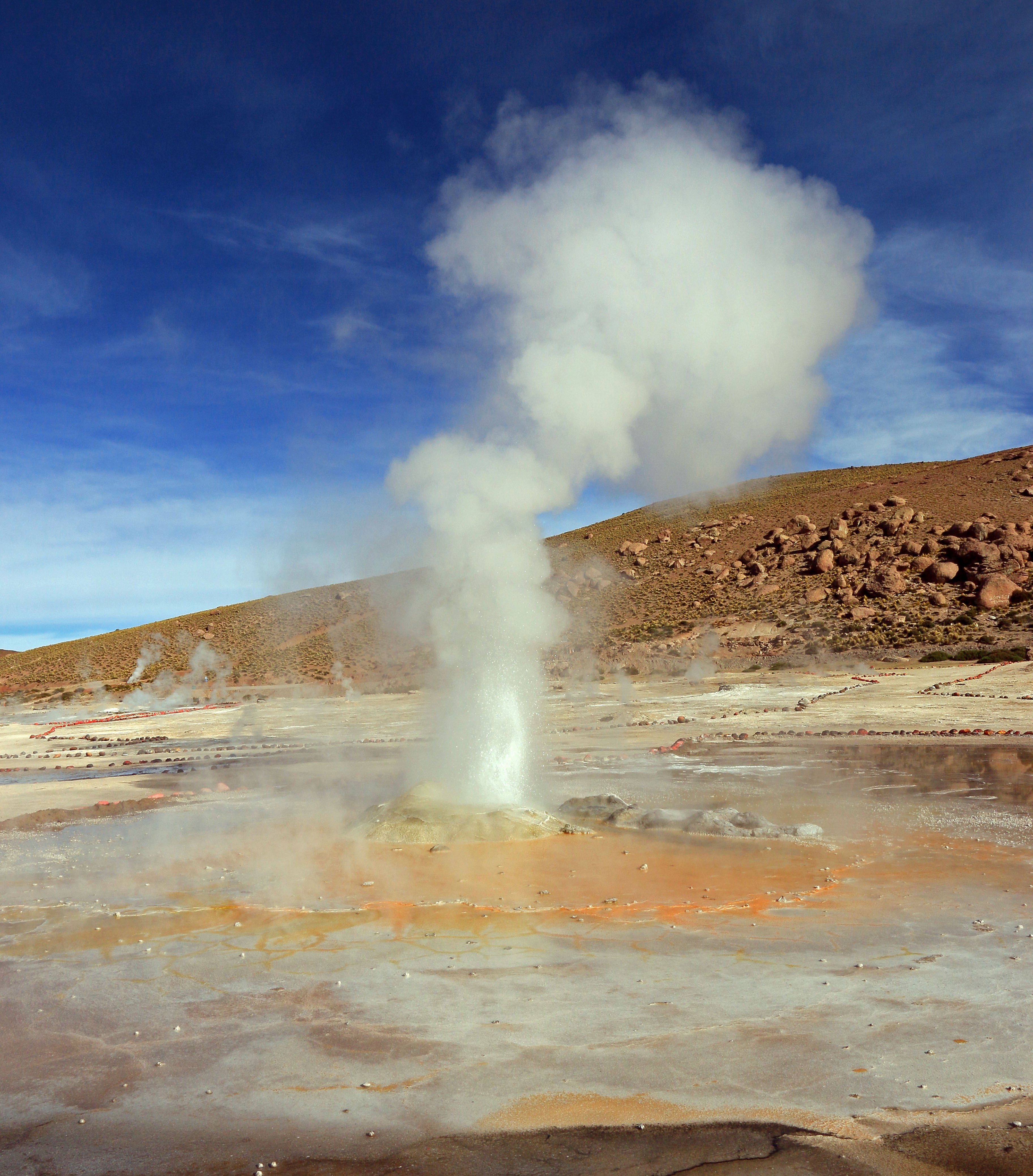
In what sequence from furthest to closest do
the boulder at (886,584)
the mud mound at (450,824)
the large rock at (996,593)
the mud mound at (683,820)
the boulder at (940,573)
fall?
1. the boulder at (886,584)
2. the boulder at (940,573)
3. the large rock at (996,593)
4. the mud mound at (450,824)
5. the mud mound at (683,820)

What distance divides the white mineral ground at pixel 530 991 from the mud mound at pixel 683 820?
0.82ft

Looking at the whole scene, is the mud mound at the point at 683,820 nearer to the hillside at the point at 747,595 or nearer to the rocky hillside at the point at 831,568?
the hillside at the point at 747,595

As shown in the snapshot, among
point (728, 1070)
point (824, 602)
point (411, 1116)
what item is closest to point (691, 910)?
point (728, 1070)

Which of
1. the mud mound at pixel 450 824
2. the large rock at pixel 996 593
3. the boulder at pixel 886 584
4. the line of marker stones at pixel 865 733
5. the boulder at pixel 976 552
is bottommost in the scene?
the line of marker stones at pixel 865 733

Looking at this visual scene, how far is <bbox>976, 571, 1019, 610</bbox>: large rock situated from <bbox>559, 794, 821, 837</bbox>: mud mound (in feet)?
130

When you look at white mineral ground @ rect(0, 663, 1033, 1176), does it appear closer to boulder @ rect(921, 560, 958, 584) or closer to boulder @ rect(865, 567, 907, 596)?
boulder @ rect(865, 567, 907, 596)

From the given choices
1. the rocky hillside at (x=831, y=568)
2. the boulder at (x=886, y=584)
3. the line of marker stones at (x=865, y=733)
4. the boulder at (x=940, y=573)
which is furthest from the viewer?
the boulder at (x=886, y=584)

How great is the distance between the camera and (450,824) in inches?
456

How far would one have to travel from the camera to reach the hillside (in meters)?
46.7

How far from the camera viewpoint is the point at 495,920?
802 centimetres

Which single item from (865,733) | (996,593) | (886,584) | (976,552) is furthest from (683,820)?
(976,552)

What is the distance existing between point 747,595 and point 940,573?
12.2 metres

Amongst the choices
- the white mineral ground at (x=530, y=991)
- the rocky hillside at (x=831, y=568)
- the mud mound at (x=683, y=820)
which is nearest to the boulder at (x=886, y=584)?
the rocky hillside at (x=831, y=568)

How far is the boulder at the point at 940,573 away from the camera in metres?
49.9
